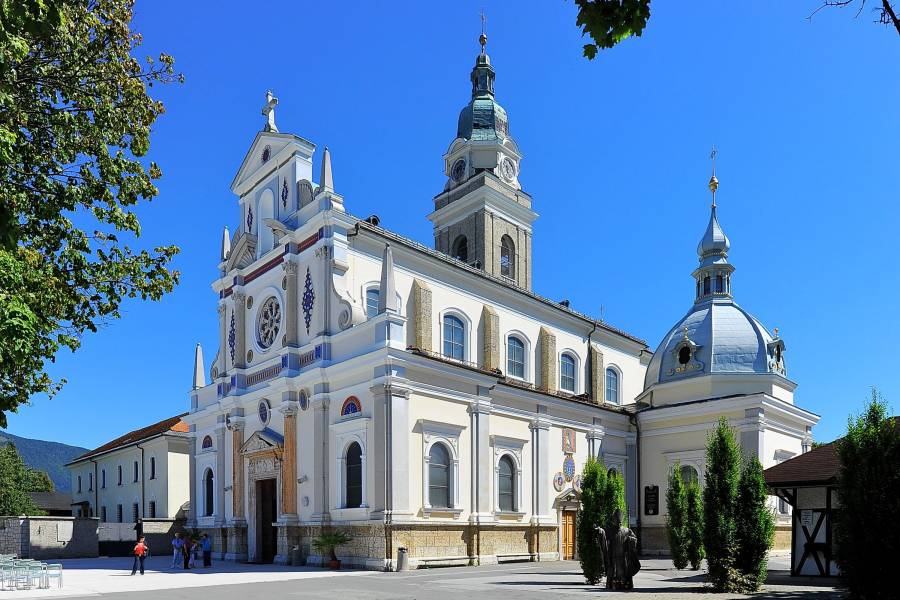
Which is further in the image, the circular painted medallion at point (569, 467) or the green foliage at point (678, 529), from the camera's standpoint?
the circular painted medallion at point (569, 467)

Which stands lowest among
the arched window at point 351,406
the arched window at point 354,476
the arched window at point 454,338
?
the arched window at point 354,476

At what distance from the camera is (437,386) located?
1118 inches

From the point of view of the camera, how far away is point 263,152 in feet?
116

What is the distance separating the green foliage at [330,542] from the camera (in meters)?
26.8

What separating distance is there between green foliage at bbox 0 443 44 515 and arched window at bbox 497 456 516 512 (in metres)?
45.1

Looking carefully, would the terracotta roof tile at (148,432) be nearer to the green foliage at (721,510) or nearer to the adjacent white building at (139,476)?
the adjacent white building at (139,476)

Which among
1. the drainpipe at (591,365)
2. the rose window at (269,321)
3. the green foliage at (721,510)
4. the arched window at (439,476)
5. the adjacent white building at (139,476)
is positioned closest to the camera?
the green foliage at (721,510)

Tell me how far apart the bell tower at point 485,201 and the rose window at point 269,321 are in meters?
12.3

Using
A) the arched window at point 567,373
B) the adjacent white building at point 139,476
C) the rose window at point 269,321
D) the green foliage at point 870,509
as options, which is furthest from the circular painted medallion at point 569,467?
the adjacent white building at point 139,476

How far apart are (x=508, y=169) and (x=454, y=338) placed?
47.2 ft

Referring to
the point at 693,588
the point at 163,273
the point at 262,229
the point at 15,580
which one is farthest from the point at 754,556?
the point at 262,229

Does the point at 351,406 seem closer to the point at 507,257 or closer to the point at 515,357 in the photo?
the point at 515,357

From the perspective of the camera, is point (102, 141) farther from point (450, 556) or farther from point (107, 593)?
point (450, 556)

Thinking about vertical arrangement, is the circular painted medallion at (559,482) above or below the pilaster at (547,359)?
below
